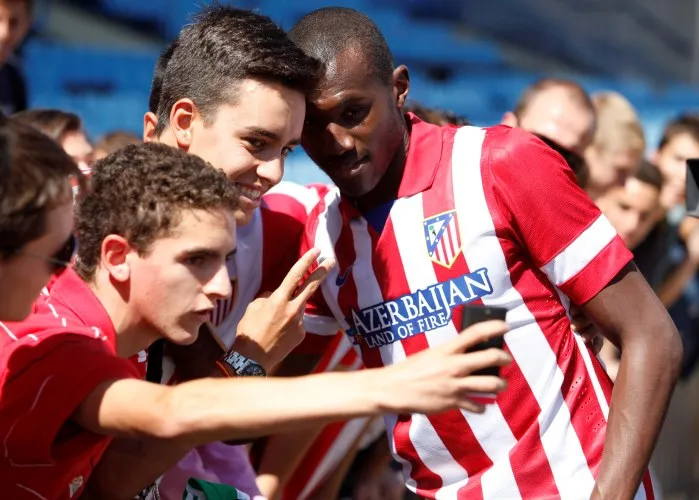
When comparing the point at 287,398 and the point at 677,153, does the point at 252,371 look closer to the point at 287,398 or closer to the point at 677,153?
the point at 287,398

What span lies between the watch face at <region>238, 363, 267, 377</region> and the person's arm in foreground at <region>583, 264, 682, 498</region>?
0.83 meters

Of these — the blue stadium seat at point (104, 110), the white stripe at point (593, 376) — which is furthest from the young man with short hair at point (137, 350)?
the blue stadium seat at point (104, 110)

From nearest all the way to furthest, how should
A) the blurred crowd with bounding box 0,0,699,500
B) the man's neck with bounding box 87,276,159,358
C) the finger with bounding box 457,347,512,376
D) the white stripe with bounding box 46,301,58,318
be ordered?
the finger with bounding box 457,347,512,376 < the blurred crowd with bounding box 0,0,699,500 < the white stripe with bounding box 46,301,58,318 < the man's neck with bounding box 87,276,159,358

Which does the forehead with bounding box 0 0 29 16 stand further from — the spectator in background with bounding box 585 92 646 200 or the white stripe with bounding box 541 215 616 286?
the white stripe with bounding box 541 215 616 286

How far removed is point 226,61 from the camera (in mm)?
3016

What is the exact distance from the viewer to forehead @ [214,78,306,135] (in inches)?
115

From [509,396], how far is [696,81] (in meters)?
20.4

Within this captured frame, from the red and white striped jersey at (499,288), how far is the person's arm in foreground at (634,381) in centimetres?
9

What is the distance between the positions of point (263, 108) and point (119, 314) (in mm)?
668

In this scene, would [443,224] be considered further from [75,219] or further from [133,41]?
[133,41]

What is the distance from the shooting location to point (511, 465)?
2941 mm

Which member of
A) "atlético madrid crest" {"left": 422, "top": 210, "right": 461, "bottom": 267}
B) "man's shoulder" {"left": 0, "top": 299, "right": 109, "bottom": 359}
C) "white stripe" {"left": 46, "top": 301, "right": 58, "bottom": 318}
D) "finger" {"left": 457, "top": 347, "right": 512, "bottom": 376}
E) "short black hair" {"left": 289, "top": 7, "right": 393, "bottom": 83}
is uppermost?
"short black hair" {"left": 289, "top": 7, "right": 393, "bottom": 83}

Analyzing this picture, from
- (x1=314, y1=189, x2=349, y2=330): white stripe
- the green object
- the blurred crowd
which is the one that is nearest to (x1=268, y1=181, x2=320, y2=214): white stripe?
the blurred crowd

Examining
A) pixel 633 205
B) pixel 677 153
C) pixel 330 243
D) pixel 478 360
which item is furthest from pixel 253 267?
pixel 677 153
